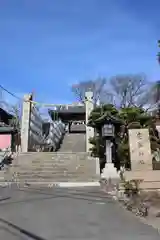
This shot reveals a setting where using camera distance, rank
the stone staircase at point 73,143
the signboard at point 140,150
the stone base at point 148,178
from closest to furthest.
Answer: the stone base at point 148,178, the signboard at point 140,150, the stone staircase at point 73,143

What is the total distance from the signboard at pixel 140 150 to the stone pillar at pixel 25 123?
16.7 metres

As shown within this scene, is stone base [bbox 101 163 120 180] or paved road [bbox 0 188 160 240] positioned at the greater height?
stone base [bbox 101 163 120 180]

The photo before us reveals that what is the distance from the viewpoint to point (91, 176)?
21359 millimetres

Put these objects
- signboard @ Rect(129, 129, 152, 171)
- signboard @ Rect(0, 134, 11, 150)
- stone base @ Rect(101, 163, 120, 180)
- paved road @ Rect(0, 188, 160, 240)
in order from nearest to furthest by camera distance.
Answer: paved road @ Rect(0, 188, 160, 240)
signboard @ Rect(129, 129, 152, 171)
stone base @ Rect(101, 163, 120, 180)
signboard @ Rect(0, 134, 11, 150)

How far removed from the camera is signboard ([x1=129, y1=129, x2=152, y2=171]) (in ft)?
52.1

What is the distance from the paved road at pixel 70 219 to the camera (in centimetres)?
698

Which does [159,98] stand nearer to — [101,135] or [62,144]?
[62,144]

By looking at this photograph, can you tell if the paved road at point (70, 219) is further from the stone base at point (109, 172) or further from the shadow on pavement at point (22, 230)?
the stone base at point (109, 172)

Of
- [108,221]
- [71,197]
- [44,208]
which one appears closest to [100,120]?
[71,197]

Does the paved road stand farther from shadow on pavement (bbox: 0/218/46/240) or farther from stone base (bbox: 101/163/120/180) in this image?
stone base (bbox: 101/163/120/180)

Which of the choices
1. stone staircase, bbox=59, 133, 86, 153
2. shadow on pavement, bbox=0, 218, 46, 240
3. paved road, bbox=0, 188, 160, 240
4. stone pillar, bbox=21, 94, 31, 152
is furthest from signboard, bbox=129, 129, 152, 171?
stone staircase, bbox=59, 133, 86, 153

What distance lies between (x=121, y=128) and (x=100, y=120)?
A: 2.76 meters

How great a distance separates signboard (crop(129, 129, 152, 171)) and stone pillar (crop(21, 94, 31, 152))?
16718 millimetres

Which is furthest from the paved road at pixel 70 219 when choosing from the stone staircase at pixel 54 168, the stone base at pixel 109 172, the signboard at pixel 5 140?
the signboard at pixel 5 140
